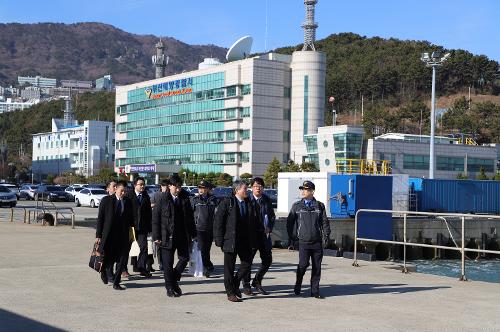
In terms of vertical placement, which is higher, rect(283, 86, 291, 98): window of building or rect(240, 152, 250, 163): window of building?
rect(283, 86, 291, 98): window of building

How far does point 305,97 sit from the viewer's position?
10238 centimetres

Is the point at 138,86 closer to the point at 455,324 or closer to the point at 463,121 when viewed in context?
the point at 463,121

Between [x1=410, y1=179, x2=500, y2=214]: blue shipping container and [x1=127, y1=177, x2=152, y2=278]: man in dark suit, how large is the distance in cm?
3261

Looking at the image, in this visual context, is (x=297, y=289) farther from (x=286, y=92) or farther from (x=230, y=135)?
(x=230, y=135)

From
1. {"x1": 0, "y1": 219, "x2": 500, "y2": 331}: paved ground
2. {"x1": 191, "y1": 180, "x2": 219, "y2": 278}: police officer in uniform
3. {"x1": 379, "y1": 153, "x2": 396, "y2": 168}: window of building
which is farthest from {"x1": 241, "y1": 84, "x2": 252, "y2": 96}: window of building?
{"x1": 191, "y1": 180, "x2": 219, "y2": 278}: police officer in uniform

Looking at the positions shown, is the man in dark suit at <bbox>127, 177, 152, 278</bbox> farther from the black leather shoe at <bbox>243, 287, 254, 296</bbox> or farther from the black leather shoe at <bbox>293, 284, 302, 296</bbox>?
the black leather shoe at <bbox>293, 284, 302, 296</bbox>

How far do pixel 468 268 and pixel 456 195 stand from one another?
52.1 feet

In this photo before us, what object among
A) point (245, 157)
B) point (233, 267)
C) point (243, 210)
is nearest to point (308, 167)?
point (245, 157)

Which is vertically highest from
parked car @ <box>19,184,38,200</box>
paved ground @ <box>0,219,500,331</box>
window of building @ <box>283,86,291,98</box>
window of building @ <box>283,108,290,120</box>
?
window of building @ <box>283,86,291,98</box>

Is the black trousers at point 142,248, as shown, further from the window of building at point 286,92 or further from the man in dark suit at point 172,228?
the window of building at point 286,92

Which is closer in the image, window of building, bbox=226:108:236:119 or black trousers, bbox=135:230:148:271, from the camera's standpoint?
black trousers, bbox=135:230:148:271

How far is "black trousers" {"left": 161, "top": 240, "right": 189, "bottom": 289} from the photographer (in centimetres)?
1141

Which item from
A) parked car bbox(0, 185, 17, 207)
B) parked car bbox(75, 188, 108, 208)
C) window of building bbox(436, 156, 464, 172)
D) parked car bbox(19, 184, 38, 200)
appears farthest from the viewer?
window of building bbox(436, 156, 464, 172)

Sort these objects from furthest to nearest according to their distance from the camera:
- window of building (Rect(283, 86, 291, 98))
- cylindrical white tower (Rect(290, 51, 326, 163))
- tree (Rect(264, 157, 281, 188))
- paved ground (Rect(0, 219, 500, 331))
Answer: window of building (Rect(283, 86, 291, 98)) → cylindrical white tower (Rect(290, 51, 326, 163)) → tree (Rect(264, 157, 281, 188)) → paved ground (Rect(0, 219, 500, 331))
